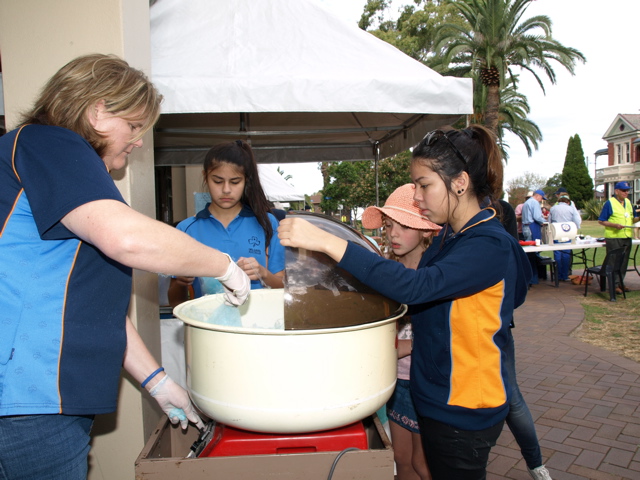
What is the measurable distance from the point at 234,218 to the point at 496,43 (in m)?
17.1

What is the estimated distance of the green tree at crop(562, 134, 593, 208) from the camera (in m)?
49.0

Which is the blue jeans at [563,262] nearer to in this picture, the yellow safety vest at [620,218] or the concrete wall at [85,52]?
the yellow safety vest at [620,218]

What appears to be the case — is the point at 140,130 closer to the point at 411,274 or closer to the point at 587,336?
the point at 411,274

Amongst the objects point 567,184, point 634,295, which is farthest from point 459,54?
point 567,184

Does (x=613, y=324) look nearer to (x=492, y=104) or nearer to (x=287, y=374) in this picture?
(x=287, y=374)

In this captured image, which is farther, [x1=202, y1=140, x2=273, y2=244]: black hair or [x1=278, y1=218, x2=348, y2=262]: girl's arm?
[x1=202, y1=140, x2=273, y2=244]: black hair

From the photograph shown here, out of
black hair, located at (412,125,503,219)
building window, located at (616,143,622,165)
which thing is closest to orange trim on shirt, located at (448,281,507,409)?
black hair, located at (412,125,503,219)

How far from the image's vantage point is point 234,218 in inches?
97.6

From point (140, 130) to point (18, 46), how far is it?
1.17m

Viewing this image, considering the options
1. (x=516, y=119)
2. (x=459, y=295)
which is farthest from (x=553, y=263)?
(x=516, y=119)

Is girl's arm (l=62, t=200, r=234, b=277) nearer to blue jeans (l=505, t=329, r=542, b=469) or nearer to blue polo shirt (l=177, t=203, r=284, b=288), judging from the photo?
blue polo shirt (l=177, t=203, r=284, b=288)

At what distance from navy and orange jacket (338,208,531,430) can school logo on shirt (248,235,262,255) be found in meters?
1.08

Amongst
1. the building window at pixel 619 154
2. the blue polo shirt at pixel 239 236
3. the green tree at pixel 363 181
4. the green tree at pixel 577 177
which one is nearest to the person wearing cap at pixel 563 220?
the blue polo shirt at pixel 239 236

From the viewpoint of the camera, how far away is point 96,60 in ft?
4.26
